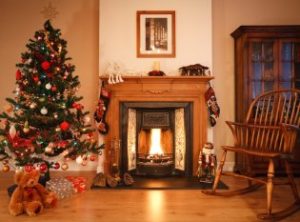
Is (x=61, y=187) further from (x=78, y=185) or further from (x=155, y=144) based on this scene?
(x=155, y=144)

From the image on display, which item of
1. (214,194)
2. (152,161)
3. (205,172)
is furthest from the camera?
(152,161)

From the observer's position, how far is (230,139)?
3.98m

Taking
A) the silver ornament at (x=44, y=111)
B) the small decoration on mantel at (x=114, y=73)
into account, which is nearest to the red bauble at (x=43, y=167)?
the silver ornament at (x=44, y=111)

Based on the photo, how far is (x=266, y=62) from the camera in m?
3.65

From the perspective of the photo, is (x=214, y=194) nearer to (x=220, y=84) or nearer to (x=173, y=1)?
(x=220, y=84)

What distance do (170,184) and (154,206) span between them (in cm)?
72

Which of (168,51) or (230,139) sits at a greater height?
(168,51)

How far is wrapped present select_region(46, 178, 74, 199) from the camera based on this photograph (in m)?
2.82

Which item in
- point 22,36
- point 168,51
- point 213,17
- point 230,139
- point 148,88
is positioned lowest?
point 230,139

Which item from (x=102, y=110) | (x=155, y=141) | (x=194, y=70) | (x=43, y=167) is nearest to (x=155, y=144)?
(x=155, y=141)

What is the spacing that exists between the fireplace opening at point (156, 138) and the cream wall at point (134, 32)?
1.50ft

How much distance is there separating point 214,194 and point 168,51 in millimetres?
1760

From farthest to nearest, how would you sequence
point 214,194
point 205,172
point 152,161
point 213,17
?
1. point 213,17
2. point 152,161
3. point 205,172
4. point 214,194

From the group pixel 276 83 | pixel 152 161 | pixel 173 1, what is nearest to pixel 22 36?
pixel 173 1
